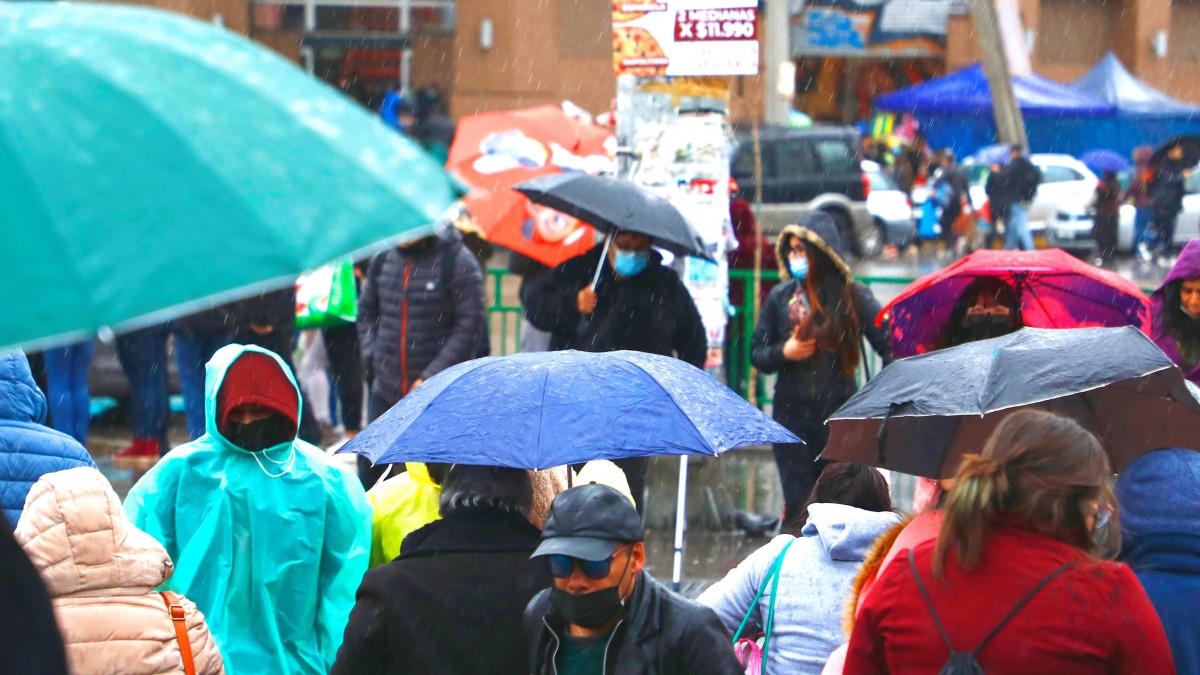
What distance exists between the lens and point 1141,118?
34781 mm

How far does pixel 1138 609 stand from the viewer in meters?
3.15

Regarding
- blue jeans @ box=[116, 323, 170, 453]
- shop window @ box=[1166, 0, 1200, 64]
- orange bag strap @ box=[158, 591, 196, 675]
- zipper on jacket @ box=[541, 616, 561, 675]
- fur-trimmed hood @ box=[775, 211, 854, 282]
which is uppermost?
shop window @ box=[1166, 0, 1200, 64]

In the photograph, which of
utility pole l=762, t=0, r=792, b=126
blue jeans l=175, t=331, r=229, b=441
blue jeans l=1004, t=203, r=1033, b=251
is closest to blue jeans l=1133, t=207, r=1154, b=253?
blue jeans l=1004, t=203, r=1033, b=251

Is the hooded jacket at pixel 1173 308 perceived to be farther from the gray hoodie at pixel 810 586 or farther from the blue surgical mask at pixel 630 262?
the gray hoodie at pixel 810 586

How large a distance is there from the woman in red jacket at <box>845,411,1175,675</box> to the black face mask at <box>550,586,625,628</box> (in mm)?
532

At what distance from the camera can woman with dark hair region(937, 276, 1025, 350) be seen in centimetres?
647

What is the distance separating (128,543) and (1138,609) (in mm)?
2495

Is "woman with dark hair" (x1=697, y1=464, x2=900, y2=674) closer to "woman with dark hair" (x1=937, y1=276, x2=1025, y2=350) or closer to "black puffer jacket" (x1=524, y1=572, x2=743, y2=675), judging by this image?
"black puffer jacket" (x1=524, y1=572, x2=743, y2=675)

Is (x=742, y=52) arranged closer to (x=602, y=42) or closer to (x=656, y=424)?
(x=656, y=424)

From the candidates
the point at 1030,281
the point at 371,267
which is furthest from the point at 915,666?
the point at 371,267

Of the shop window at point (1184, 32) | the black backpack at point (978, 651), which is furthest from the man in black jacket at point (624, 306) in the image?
the shop window at point (1184, 32)

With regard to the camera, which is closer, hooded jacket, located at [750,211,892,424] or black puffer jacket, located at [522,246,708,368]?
black puffer jacket, located at [522,246,708,368]

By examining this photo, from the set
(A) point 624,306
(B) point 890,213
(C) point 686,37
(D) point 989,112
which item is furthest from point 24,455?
(D) point 989,112

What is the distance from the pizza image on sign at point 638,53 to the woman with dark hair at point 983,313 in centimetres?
391
